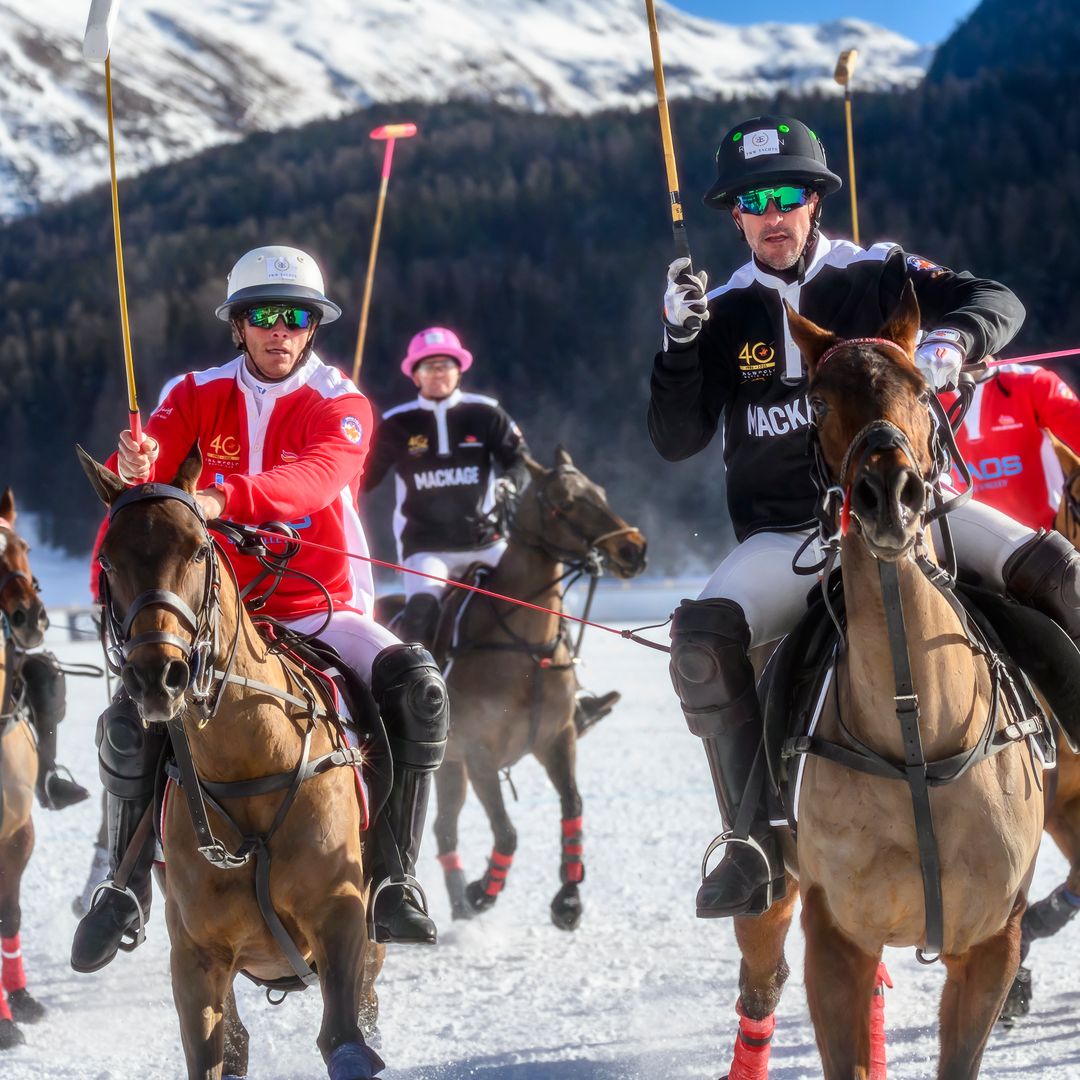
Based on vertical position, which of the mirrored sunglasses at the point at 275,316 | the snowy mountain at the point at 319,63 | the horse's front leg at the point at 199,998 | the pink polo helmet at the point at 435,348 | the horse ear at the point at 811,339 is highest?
the snowy mountain at the point at 319,63

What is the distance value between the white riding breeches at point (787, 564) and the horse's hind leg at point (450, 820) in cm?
367

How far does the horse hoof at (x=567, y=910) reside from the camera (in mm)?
7012

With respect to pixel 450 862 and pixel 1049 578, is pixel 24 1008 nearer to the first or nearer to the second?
pixel 450 862

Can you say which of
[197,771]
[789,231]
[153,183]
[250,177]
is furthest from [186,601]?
[153,183]

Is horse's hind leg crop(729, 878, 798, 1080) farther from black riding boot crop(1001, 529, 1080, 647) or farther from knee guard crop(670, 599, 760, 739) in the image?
black riding boot crop(1001, 529, 1080, 647)

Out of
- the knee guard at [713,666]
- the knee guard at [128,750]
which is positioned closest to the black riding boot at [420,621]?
the knee guard at [128,750]

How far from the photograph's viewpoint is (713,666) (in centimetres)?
402

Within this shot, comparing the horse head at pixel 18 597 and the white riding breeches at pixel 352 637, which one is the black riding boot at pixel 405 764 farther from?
the horse head at pixel 18 597

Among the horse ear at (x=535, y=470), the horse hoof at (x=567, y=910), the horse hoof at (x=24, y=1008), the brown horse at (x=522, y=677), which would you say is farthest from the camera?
the horse ear at (x=535, y=470)

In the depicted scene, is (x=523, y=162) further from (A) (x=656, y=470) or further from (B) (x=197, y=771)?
(B) (x=197, y=771)

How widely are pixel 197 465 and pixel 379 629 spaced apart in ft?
3.93

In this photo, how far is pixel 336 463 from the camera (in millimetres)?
4344

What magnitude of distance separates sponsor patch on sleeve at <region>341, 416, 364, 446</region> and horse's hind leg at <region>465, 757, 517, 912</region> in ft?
10.6

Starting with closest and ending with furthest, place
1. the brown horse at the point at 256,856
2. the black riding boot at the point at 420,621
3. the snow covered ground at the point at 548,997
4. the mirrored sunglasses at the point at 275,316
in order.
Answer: the brown horse at the point at 256,856
the mirrored sunglasses at the point at 275,316
the snow covered ground at the point at 548,997
the black riding boot at the point at 420,621
